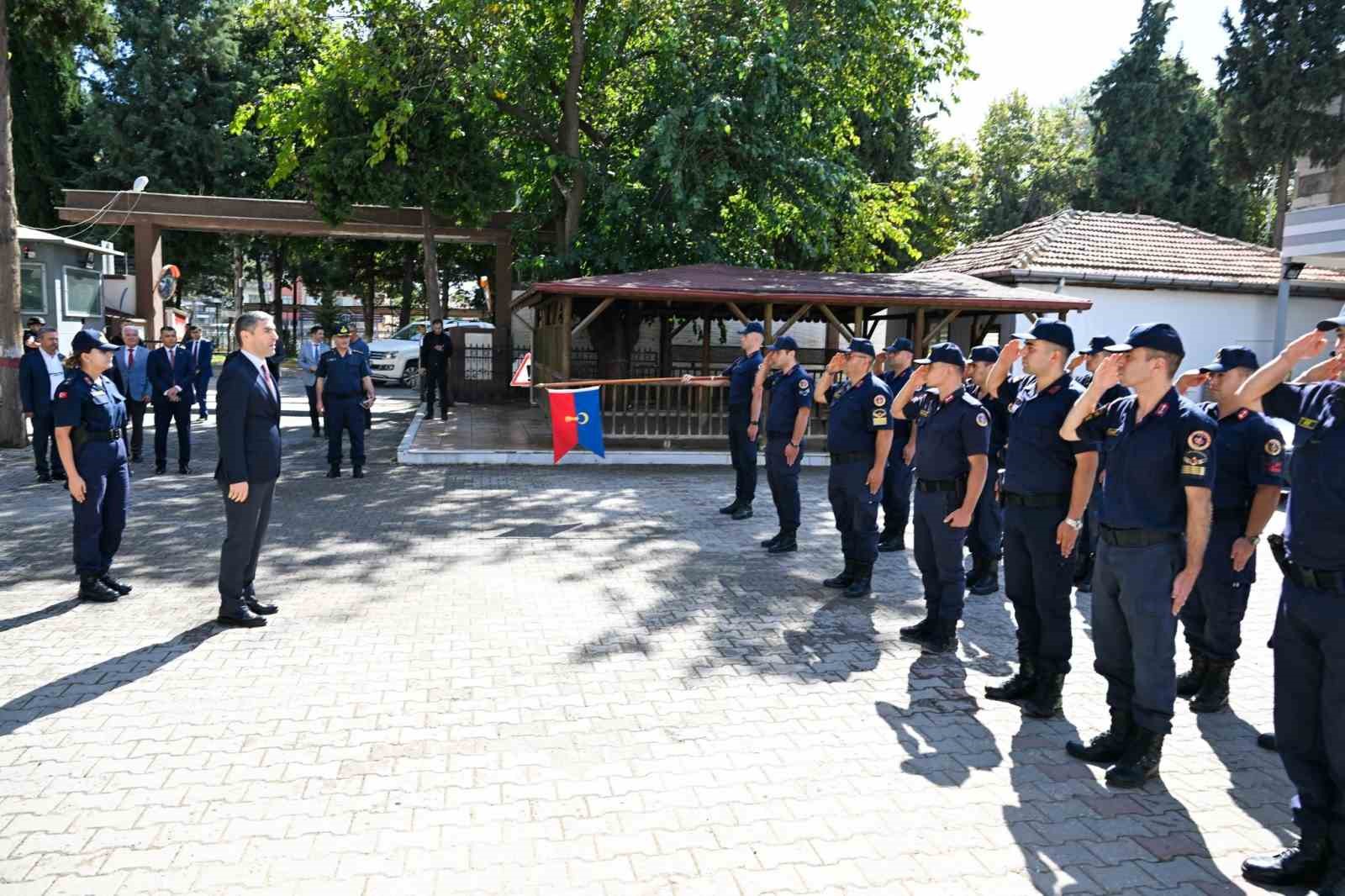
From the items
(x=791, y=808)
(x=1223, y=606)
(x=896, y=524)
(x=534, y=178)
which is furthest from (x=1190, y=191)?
(x=791, y=808)

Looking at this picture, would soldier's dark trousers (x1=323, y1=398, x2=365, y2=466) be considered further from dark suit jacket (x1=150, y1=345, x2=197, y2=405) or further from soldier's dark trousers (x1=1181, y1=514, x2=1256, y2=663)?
soldier's dark trousers (x1=1181, y1=514, x2=1256, y2=663)

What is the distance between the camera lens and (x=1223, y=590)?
16.6 ft

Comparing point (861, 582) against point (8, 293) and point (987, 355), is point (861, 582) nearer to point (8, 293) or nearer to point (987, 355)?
point (987, 355)

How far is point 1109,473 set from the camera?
425 centimetres

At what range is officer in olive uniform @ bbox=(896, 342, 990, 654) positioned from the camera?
18.5 ft

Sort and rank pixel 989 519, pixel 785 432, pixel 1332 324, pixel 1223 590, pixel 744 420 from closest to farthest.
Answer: pixel 1332 324 < pixel 1223 590 < pixel 989 519 < pixel 785 432 < pixel 744 420

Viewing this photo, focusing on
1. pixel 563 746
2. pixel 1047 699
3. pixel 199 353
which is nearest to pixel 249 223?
pixel 199 353

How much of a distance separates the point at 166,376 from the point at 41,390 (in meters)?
1.46

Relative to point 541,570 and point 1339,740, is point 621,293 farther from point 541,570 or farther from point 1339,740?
point 1339,740

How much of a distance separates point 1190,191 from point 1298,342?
36.1 metres

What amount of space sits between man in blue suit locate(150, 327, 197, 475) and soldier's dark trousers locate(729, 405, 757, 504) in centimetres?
708

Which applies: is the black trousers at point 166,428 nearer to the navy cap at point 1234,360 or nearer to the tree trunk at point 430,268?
the tree trunk at point 430,268

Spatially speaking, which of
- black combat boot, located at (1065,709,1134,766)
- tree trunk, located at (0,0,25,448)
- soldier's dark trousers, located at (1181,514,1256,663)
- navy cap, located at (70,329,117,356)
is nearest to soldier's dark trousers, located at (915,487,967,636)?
soldier's dark trousers, located at (1181,514,1256,663)

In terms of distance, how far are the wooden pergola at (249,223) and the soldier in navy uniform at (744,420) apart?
42.6 feet
